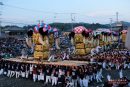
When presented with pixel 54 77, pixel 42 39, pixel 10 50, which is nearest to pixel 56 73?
pixel 54 77

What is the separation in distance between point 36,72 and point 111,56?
1015cm

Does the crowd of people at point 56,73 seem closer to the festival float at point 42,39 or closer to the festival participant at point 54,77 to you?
the festival participant at point 54,77

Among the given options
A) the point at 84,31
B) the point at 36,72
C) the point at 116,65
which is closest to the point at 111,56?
the point at 116,65

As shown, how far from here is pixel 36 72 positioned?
69.0 feet

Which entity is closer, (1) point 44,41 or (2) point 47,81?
(2) point 47,81

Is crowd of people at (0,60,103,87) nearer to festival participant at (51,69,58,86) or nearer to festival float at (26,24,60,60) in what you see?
festival participant at (51,69,58,86)

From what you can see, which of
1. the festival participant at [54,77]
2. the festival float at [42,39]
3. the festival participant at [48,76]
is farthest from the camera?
the festival float at [42,39]

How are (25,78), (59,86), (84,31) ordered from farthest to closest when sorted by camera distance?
(84,31) → (25,78) → (59,86)

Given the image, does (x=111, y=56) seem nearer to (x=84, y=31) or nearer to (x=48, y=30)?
(x=84, y=31)

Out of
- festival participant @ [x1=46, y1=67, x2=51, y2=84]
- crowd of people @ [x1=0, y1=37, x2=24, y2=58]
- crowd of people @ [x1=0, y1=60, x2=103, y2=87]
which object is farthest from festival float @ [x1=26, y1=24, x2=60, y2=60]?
crowd of people @ [x1=0, y1=37, x2=24, y2=58]

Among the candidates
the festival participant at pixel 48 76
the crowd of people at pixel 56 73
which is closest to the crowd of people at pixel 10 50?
the crowd of people at pixel 56 73

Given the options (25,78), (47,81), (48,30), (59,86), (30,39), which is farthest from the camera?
(30,39)

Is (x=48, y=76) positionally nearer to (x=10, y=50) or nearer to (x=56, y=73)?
(x=56, y=73)

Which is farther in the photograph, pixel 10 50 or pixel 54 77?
pixel 10 50
